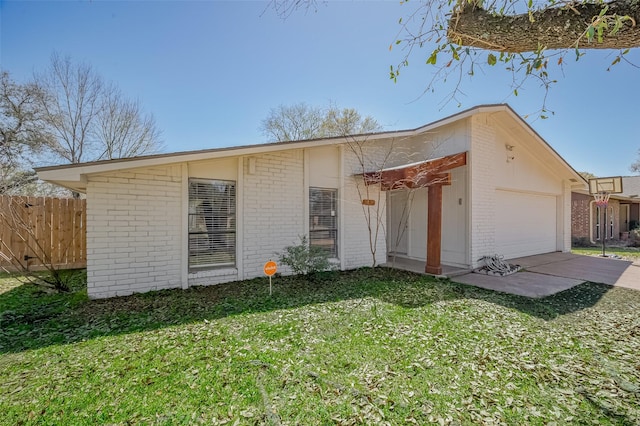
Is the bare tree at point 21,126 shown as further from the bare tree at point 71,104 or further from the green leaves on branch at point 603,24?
the green leaves on branch at point 603,24

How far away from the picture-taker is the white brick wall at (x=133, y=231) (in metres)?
5.20

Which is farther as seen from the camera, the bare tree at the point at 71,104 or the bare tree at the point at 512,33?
the bare tree at the point at 71,104

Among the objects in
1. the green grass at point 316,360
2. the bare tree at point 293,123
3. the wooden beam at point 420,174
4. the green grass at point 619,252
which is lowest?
the green grass at point 619,252

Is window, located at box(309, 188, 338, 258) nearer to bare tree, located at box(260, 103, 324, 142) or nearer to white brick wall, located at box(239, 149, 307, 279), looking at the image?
white brick wall, located at box(239, 149, 307, 279)

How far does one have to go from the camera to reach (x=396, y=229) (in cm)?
1069

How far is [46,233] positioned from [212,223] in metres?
5.67

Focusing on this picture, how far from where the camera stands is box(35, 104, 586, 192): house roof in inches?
186

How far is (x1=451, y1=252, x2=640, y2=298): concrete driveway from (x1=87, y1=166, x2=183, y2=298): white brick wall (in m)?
6.75

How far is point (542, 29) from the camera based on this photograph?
2.34m

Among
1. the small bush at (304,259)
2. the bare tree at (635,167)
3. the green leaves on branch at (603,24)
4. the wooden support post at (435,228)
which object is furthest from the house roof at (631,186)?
the green leaves on branch at (603,24)

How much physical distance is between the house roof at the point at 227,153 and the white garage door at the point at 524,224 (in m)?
1.86

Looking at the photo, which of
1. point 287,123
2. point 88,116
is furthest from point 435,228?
point 88,116

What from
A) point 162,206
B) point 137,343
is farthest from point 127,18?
point 137,343

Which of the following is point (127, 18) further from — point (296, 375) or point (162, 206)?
point (296, 375)
